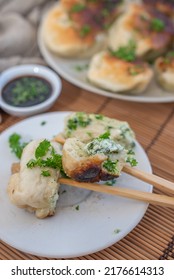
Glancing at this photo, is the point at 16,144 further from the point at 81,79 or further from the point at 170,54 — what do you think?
the point at 170,54

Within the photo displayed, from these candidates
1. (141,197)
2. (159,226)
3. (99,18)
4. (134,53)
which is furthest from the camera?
(99,18)

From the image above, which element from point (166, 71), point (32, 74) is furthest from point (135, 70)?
point (32, 74)

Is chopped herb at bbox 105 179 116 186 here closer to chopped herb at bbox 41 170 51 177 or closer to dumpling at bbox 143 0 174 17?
chopped herb at bbox 41 170 51 177

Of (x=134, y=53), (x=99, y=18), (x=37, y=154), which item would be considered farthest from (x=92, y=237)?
(x=99, y=18)

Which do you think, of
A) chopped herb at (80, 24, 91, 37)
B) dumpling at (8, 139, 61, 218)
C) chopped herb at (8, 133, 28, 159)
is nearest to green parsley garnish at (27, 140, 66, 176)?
dumpling at (8, 139, 61, 218)

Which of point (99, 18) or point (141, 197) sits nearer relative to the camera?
point (141, 197)

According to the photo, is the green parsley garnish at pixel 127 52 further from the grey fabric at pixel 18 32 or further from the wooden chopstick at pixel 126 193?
the wooden chopstick at pixel 126 193
